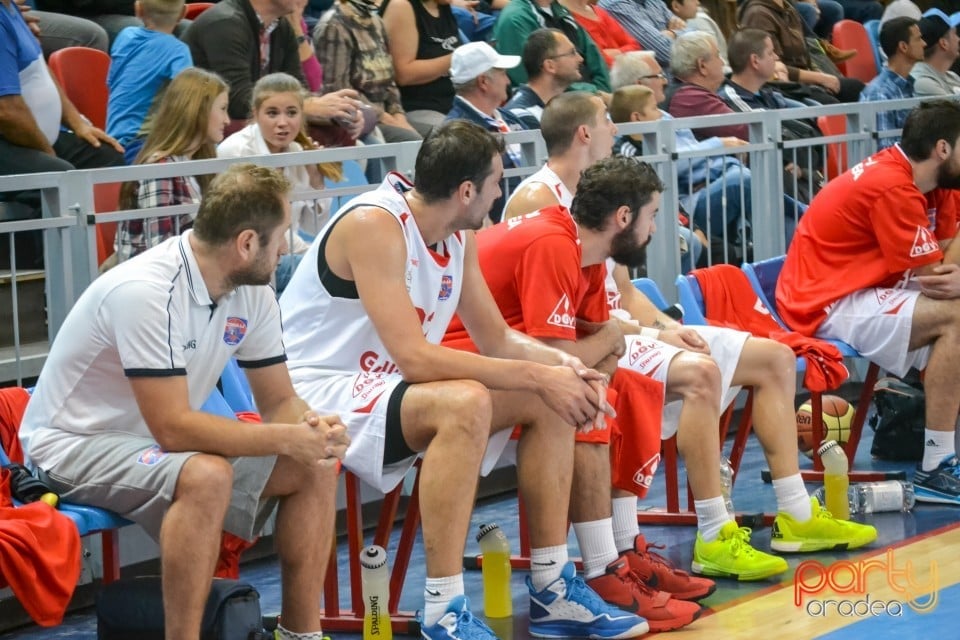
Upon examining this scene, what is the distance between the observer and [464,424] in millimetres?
3961

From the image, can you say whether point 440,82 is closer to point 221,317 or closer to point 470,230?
point 470,230

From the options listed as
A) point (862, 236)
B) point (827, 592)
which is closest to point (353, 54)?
point (862, 236)

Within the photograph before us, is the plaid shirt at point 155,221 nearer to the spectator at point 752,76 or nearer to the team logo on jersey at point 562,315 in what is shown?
the team logo on jersey at point 562,315

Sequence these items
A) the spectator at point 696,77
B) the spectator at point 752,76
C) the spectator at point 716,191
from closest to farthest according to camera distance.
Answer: the spectator at point 716,191 → the spectator at point 696,77 → the spectator at point 752,76

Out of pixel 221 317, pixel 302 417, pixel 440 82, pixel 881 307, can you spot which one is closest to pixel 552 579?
Result: pixel 302 417

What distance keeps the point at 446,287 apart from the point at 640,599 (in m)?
1.07

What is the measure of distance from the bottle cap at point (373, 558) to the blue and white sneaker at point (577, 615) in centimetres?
48

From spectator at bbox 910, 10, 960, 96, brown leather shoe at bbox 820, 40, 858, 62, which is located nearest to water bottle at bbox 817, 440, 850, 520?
spectator at bbox 910, 10, 960, 96

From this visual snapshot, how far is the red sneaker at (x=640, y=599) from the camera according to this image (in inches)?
173

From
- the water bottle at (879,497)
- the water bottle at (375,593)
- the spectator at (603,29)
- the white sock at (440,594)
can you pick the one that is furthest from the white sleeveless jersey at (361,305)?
the spectator at (603,29)

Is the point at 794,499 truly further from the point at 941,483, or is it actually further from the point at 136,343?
the point at 136,343

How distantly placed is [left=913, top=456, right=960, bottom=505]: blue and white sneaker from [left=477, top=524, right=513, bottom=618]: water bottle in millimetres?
2046

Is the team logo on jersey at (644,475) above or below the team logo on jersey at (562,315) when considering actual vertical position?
below

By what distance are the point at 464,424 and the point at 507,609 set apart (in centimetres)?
85
